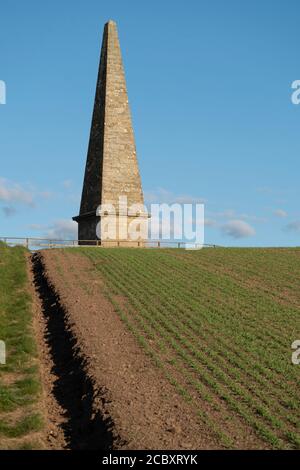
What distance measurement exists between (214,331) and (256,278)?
12.0 metres

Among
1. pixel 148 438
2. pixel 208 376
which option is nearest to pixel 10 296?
pixel 208 376

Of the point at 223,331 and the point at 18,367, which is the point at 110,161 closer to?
the point at 223,331

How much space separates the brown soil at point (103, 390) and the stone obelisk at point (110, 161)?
2806cm

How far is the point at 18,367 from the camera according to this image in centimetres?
1662

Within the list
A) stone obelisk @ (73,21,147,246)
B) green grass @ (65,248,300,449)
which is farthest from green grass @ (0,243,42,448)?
stone obelisk @ (73,21,147,246)

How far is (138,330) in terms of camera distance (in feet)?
63.1

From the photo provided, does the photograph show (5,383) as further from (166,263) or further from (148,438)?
(166,263)

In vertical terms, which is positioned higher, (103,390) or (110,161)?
(110,161)

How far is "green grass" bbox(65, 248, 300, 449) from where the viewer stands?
12812 millimetres

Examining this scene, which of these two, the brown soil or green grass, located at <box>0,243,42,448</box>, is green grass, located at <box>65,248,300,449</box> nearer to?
the brown soil

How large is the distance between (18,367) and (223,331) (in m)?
6.20

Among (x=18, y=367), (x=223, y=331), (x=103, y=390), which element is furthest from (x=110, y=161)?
(x=103, y=390)

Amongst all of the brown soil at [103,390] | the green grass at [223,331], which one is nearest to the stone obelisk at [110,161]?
the green grass at [223,331]
